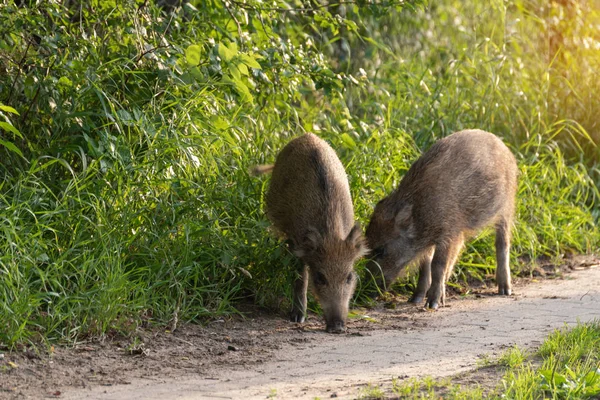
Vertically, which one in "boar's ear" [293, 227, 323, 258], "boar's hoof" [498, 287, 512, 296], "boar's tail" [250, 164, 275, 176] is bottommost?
"boar's hoof" [498, 287, 512, 296]

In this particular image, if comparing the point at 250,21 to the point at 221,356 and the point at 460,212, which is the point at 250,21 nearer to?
the point at 460,212

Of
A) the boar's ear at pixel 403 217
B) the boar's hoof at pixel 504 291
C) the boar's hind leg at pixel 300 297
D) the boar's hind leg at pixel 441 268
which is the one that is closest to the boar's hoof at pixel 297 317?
the boar's hind leg at pixel 300 297

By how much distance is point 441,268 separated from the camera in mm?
7445

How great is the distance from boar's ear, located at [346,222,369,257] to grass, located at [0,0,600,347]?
47 cm

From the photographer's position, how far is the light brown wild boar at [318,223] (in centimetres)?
657

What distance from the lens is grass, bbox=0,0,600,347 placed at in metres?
5.90

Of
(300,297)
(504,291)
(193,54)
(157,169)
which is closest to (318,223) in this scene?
(300,297)

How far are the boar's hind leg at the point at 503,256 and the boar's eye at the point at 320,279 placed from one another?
75.0 inches

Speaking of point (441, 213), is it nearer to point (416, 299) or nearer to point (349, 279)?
point (416, 299)

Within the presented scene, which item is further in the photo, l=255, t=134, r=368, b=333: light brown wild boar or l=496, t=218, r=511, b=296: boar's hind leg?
l=496, t=218, r=511, b=296: boar's hind leg

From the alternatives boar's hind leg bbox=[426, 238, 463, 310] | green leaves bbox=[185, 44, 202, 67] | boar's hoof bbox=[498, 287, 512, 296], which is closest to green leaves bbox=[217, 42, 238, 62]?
green leaves bbox=[185, 44, 202, 67]

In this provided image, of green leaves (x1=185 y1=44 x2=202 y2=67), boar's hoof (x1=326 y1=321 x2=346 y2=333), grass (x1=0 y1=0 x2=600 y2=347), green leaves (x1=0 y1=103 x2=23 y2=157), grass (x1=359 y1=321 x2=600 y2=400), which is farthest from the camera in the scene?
green leaves (x1=185 y1=44 x2=202 y2=67)

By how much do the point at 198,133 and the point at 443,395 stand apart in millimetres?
3361

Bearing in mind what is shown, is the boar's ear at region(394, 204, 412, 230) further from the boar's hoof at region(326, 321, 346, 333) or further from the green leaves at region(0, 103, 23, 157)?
the green leaves at region(0, 103, 23, 157)
